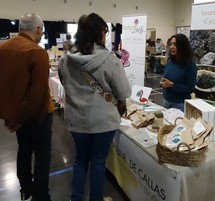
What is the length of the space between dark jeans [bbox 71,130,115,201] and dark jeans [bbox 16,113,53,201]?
221mm

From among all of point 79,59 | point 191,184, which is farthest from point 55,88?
point 191,184

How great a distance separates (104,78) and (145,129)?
0.65 meters

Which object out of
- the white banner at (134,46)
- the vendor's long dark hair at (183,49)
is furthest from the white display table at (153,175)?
the white banner at (134,46)

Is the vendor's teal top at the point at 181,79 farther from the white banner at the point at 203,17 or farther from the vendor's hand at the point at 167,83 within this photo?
the white banner at the point at 203,17

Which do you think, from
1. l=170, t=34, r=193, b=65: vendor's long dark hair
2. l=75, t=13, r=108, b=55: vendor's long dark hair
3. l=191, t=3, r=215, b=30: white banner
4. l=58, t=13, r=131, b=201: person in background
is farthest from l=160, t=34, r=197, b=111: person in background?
l=191, t=3, r=215, b=30: white banner

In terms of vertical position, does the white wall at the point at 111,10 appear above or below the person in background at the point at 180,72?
above

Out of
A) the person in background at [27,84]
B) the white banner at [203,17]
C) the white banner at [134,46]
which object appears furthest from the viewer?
the white banner at [134,46]

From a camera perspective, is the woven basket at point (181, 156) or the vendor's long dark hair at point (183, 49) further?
the vendor's long dark hair at point (183, 49)

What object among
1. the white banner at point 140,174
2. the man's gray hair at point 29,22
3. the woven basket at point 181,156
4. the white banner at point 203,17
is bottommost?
the white banner at point 140,174

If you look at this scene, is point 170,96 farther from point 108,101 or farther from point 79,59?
point 79,59

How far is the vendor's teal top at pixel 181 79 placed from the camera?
2.07 m

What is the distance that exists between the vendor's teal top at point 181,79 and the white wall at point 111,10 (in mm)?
7693

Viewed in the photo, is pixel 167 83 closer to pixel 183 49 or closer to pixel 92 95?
pixel 183 49

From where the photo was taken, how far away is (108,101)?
137 cm
